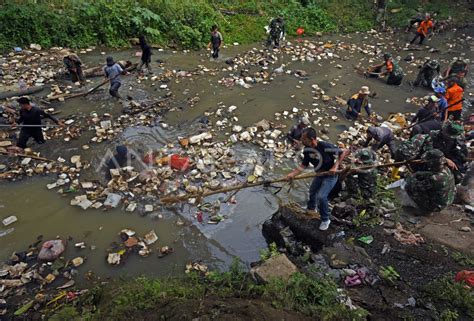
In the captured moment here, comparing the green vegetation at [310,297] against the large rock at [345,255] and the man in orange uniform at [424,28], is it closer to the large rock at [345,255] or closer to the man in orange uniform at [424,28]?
the large rock at [345,255]

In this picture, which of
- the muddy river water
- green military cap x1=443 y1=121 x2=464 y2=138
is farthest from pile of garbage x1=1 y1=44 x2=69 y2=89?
green military cap x1=443 y1=121 x2=464 y2=138

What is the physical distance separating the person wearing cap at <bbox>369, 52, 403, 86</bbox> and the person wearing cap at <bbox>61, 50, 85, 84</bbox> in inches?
322

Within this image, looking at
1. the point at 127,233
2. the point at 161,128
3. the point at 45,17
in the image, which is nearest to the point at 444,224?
the point at 127,233

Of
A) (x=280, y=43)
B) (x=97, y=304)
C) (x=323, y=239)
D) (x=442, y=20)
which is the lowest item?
(x=97, y=304)

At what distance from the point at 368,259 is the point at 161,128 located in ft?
16.8

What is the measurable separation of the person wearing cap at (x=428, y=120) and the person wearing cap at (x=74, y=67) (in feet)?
26.1

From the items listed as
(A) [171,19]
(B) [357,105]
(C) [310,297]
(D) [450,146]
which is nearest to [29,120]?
(C) [310,297]

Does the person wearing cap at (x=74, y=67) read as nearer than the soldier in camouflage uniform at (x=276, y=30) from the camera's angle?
Yes

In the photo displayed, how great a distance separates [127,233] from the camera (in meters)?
5.55

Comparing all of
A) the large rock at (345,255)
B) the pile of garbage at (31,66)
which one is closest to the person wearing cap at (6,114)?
the pile of garbage at (31,66)

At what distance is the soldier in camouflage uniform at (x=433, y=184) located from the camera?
5242mm

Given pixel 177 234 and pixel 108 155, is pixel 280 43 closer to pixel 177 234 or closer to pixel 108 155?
pixel 108 155

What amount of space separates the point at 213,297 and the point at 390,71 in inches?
352

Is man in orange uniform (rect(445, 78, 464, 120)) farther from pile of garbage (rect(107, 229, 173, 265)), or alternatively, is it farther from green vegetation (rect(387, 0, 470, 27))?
green vegetation (rect(387, 0, 470, 27))
